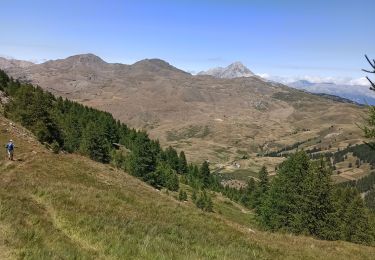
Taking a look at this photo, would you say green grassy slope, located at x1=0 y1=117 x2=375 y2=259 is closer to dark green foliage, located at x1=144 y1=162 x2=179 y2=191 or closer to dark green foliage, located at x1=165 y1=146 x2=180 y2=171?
dark green foliage, located at x1=144 y1=162 x2=179 y2=191

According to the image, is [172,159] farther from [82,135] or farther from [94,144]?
[94,144]

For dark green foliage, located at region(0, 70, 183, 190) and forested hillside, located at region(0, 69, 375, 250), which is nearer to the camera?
forested hillside, located at region(0, 69, 375, 250)

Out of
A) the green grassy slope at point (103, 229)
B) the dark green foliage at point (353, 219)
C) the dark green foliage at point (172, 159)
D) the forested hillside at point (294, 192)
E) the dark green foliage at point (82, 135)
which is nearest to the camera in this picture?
the green grassy slope at point (103, 229)

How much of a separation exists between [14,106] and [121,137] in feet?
247

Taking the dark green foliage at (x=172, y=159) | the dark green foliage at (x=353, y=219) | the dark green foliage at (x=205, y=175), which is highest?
the dark green foliage at (x=353, y=219)

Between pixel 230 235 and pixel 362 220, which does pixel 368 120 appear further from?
pixel 362 220

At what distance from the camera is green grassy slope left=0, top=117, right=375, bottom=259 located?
15.8m

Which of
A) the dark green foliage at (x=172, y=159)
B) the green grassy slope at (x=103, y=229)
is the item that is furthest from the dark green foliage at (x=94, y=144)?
the dark green foliage at (x=172, y=159)

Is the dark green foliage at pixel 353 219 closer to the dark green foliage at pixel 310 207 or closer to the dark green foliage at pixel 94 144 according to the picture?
the dark green foliage at pixel 310 207

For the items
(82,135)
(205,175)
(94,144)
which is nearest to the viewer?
(94,144)

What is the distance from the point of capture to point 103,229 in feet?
62.5

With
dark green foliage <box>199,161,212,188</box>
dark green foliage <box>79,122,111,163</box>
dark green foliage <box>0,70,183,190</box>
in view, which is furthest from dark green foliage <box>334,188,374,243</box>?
dark green foliage <box>199,161,212,188</box>

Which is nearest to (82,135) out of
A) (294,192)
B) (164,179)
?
(164,179)

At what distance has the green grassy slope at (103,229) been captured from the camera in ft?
51.9
